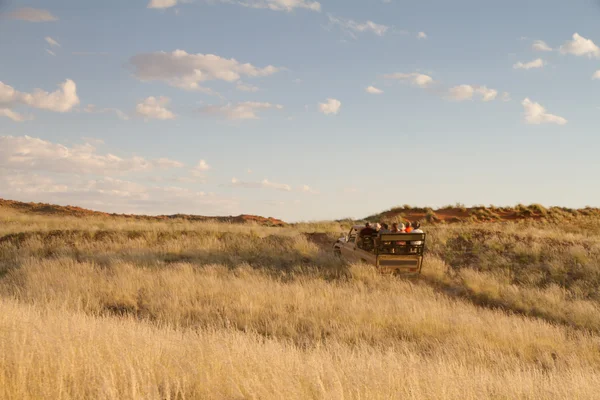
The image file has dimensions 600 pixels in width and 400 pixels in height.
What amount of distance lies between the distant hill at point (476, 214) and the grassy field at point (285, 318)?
1098 centimetres

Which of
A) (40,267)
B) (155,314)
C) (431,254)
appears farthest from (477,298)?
(40,267)

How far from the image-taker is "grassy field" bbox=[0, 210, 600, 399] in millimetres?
5078

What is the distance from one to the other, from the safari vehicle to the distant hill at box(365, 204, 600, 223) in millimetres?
16265

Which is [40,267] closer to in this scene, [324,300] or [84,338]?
[324,300]

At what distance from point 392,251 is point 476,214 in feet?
72.6

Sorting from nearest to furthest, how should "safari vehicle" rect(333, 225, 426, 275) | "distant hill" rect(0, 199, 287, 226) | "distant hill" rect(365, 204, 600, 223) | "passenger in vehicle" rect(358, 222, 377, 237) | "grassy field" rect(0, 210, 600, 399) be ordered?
"grassy field" rect(0, 210, 600, 399), "safari vehicle" rect(333, 225, 426, 275), "passenger in vehicle" rect(358, 222, 377, 237), "distant hill" rect(365, 204, 600, 223), "distant hill" rect(0, 199, 287, 226)

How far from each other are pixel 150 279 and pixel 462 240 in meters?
12.8

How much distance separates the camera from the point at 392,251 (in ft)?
49.0

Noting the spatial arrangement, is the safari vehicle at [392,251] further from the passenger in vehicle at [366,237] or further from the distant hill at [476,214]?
the distant hill at [476,214]

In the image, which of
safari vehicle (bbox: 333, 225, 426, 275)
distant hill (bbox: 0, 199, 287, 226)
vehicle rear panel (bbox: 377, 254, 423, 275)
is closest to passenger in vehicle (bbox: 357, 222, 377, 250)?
safari vehicle (bbox: 333, 225, 426, 275)

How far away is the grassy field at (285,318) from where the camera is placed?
5.08 metres

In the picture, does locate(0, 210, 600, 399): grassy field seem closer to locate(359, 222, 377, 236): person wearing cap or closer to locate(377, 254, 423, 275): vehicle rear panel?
locate(377, 254, 423, 275): vehicle rear panel

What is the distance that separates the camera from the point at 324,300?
36.7 feet

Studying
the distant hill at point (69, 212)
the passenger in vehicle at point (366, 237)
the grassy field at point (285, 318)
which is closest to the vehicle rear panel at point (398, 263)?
the grassy field at point (285, 318)
